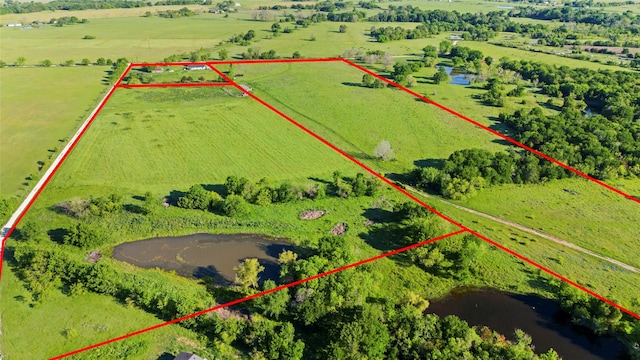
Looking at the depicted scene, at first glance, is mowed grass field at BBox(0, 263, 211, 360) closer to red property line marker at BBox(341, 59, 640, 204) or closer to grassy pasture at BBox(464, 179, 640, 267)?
grassy pasture at BBox(464, 179, 640, 267)

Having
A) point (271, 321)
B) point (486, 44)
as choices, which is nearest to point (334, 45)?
point (486, 44)

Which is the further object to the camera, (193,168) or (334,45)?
(334,45)

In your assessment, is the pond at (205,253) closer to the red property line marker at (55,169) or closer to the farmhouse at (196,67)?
the red property line marker at (55,169)

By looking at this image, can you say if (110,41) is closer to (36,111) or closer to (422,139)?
(36,111)

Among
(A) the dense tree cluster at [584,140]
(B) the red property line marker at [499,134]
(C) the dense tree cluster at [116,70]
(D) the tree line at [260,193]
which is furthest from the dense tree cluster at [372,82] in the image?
(C) the dense tree cluster at [116,70]

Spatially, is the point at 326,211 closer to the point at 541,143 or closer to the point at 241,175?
the point at 241,175

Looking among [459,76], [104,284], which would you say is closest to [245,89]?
[459,76]
